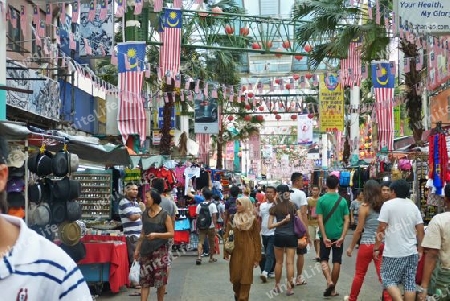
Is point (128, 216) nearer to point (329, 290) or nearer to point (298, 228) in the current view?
point (298, 228)

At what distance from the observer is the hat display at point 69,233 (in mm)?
9062

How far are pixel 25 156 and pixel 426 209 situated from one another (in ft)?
29.5

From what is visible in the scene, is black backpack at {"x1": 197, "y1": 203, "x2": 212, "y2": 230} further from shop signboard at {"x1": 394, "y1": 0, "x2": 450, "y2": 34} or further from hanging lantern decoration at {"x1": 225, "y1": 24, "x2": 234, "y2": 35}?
hanging lantern decoration at {"x1": 225, "y1": 24, "x2": 234, "y2": 35}

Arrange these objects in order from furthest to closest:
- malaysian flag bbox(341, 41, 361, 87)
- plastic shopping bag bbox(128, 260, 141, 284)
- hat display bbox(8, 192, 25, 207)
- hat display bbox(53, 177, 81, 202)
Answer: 1. malaysian flag bbox(341, 41, 361, 87)
2. plastic shopping bag bbox(128, 260, 141, 284)
3. hat display bbox(53, 177, 81, 202)
4. hat display bbox(8, 192, 25, 207)

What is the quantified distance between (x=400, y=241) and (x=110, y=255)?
517 centimetres

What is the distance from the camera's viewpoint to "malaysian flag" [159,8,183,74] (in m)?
20.6

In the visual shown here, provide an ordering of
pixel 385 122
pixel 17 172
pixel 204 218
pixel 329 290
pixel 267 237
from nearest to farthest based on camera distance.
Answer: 1. pixel 17 172
2. pixel 329 290
3. pixel 267 237
4. pixel 204 218
5. pixel 385 122

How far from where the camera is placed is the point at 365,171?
2859cm

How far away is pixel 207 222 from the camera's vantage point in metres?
17.1

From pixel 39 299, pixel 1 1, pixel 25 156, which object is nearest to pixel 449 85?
pixel 1 1

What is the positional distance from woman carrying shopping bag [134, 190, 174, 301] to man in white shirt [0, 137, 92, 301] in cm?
733

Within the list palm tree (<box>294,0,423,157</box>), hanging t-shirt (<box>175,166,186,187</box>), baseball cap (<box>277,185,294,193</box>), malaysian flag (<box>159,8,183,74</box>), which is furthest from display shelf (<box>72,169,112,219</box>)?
hanging t-shirt (<box>175,166,186,187</box>)

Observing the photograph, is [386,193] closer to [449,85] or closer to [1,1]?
[1,1]

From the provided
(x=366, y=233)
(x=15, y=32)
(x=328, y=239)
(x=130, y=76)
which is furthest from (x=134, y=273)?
(x=130, y=76)
